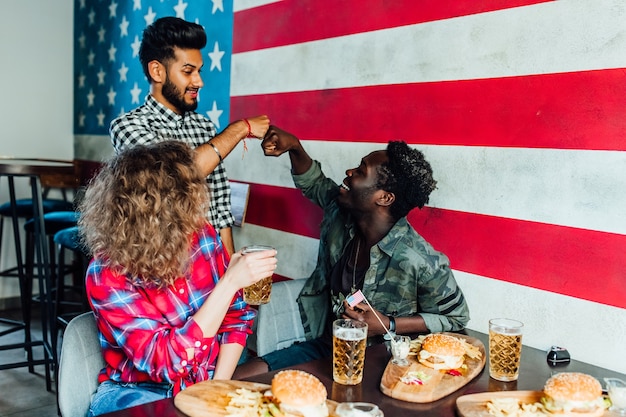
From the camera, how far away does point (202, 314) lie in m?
1.52

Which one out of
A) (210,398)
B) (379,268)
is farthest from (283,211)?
(210,398)

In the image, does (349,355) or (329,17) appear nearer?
(349,355)

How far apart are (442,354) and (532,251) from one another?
653 mm

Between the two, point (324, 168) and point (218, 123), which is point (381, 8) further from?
point (218, 123)

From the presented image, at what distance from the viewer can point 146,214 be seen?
151 centimetres

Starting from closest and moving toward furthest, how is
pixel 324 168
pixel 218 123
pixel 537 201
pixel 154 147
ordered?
pixel 154 147, pixel 537 201, pixel 324 168, pixel 218 123

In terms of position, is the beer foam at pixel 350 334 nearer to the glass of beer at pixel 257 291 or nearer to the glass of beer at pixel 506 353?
the glass of beer at pixel 506 353

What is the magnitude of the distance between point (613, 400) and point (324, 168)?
5.51 ft

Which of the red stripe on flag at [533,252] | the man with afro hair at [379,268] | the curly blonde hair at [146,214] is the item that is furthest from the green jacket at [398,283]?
the curly blonde hair at [146,214]

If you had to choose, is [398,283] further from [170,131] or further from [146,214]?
[170,131]

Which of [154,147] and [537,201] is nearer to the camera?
[154,147]

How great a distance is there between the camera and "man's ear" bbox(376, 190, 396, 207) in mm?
2107

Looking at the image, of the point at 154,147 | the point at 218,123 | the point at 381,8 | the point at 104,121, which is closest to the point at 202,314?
the point at 154,147

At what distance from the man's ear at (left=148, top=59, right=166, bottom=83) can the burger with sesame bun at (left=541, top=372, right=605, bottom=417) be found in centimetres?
196
